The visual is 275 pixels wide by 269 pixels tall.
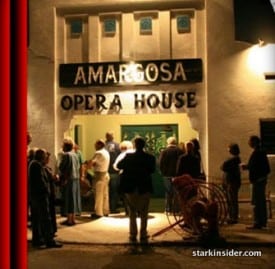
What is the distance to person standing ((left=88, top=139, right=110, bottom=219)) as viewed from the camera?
34.7 ft

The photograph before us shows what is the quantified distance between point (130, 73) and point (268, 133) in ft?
10.8

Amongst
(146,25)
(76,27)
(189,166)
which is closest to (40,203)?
(189,166)

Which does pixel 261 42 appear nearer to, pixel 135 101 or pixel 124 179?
pixel 135 101

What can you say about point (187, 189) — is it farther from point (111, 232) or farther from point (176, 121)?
point (176, 121)

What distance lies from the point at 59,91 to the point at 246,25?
440 cm

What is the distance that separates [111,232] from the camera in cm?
920

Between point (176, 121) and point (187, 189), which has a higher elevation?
point (176, 121)

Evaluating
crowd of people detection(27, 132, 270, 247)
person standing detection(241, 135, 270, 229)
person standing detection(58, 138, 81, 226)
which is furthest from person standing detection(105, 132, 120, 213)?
person standing detection(241, 135, 270, 229)

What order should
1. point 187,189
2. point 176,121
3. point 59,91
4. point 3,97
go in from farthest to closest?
point 176,121 → point 59,91 → point 187,189 → point 3,97

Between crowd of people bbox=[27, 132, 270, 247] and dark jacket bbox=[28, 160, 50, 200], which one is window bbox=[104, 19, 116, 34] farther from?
dark jacket bbox=[28, 160, 50, 200]

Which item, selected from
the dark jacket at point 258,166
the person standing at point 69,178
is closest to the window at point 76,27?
the person standing at point 69,178

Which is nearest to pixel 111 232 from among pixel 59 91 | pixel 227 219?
pixel 227 219

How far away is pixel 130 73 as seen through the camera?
36.1 feet

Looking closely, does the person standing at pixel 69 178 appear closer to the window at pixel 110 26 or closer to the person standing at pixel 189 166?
the person standing at pixel 189 166
